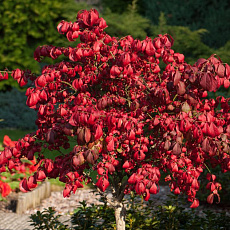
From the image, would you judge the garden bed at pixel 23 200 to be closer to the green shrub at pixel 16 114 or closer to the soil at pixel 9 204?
Result: the soil at pixel 9 204

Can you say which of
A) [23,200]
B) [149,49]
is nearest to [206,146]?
[149,49]

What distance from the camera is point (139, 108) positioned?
295cm

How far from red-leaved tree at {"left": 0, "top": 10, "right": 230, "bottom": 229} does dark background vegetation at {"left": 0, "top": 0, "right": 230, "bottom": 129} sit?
560 cm

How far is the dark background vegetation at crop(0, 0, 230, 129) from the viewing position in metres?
9.90

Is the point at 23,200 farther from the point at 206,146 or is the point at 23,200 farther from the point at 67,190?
the point at 206,146

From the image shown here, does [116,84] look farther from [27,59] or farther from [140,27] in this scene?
[27,59]

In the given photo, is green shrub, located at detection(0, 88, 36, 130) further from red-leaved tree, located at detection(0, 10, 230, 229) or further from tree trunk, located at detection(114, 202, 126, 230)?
red-leaved tree, located at detection(0, 10, 230, 229)

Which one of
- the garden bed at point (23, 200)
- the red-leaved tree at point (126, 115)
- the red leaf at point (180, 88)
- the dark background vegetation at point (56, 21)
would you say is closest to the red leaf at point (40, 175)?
the red-leaved tree at point (126, 115)

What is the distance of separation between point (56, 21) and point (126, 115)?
1113cm

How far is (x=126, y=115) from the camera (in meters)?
2.72

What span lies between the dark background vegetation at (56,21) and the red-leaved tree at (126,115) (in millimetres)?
5599

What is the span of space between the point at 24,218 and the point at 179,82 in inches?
149

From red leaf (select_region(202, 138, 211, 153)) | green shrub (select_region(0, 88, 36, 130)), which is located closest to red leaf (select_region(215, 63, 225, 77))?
red leaf (select_region(202, 138, 211, 153))

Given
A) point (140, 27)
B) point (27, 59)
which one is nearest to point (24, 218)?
point (140, 27)
